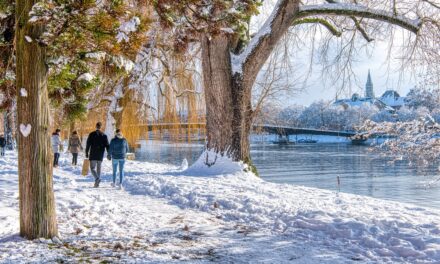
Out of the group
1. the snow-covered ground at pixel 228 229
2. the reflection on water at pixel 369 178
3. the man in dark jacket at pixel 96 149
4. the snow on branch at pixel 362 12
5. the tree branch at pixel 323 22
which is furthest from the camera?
the reflection on water at pixel 369 178

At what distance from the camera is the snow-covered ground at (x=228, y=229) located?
18.9ft

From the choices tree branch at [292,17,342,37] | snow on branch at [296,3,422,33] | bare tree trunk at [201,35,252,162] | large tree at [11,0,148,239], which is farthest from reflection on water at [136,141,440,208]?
large tree at [11,0,148,239]

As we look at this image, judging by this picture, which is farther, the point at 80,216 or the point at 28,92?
the point at 80,216

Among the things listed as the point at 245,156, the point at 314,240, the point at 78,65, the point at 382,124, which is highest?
the point at 78,65

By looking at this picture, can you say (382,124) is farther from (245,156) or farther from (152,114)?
(152,114)

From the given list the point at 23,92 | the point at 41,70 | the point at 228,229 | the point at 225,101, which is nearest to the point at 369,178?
the point at 225,101

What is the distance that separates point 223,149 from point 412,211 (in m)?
6.94

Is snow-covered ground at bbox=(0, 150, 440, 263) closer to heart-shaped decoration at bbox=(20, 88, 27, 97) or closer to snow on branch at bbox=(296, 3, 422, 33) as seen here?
heart-shaped decoration at bbox=(20, 88, 27, 97)

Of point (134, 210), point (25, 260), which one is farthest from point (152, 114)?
point (25, 260)

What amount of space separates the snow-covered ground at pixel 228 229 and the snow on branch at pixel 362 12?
221 inches

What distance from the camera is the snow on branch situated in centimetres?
1304

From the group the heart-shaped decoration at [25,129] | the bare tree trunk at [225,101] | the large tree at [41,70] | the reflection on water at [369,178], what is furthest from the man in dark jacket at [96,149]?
the reflection on water at [369,178]

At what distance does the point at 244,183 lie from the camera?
12.1 metres

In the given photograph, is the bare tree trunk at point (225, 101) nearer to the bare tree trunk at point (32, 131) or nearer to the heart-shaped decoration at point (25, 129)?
the bare tree trunk at point (32, 131)
